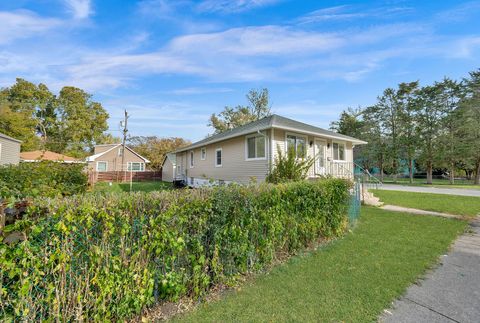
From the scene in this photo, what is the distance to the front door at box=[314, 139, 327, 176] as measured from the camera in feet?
44.7

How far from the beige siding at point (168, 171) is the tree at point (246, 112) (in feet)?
37.0

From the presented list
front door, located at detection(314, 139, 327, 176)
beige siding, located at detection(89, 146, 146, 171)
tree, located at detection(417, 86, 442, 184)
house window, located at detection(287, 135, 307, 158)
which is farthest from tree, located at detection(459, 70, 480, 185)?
beige siding, located at detection(89, 146, 146, 171)

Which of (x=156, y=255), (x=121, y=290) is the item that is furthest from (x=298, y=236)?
(x=121, y=290)

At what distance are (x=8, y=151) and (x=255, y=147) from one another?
17771 mm

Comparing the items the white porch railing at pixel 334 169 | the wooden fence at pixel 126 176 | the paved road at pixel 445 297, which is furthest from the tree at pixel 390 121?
the wooden fence at pixel 126 176

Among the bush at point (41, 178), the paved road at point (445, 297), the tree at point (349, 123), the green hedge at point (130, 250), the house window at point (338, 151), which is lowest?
the paved road at point (445, 297)

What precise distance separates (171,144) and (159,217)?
39.5 m

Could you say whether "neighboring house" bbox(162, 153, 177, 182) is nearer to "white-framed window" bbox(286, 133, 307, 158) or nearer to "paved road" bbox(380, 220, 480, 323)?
"white-framed window" bbox(286, 133, 307, 158)

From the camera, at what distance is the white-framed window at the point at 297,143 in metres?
11.8

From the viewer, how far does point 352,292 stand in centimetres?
307

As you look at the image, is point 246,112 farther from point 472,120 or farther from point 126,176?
point 472,120

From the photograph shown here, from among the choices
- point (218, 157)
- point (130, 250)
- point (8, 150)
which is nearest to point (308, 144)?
point (218, 157)

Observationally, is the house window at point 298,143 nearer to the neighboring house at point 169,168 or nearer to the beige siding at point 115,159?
the neighboring house at point 169,168

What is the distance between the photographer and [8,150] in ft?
Result: 52.5
